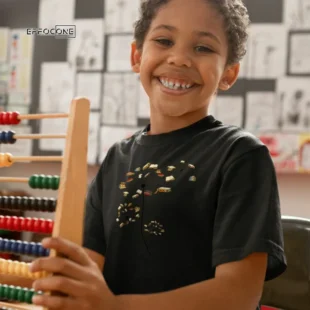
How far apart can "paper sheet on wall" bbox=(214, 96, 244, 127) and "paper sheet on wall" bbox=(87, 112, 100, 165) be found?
673 mm

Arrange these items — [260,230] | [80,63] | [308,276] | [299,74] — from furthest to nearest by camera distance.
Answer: [80,63] → [299,74] → [308,276] → [260,230]

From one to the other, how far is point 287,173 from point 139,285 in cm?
171

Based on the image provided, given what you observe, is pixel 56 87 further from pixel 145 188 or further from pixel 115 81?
pixel 145 188

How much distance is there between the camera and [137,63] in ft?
3.55

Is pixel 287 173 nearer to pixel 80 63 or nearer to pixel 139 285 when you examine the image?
pixel 80 63

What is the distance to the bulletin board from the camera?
2389 millimetres

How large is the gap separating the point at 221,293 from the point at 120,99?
81.3 inches

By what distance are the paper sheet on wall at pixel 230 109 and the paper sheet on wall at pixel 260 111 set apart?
4 centimetres

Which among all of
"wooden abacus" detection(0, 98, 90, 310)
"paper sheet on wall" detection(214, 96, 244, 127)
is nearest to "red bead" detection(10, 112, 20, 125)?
"wooden abacus" detection(0, 98, 90, 310)

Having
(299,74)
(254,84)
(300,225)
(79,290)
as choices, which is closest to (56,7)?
(254,84)

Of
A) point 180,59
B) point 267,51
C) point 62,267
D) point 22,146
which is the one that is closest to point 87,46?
point 22,146

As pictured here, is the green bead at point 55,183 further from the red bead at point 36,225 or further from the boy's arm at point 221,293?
the boy's arm at point 221,293

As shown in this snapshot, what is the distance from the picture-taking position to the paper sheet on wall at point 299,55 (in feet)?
7.82

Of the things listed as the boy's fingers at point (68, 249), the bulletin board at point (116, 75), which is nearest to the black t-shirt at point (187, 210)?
the boy's fingers at point (68, 249)
